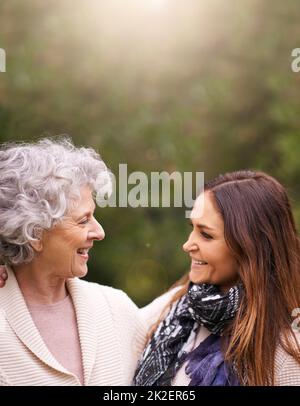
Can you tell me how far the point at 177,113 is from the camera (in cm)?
495

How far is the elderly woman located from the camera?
2.37 m

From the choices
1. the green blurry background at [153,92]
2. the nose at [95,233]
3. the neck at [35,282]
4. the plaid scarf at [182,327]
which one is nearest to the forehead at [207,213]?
the plaid scarf at [182,327]

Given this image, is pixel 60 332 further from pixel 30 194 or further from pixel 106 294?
pixel 30 194

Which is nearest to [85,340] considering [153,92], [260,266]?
[260,266]

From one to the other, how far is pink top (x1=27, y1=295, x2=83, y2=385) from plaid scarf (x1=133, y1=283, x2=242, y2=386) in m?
0.26

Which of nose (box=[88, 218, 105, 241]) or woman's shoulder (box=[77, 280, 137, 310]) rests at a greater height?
nose (box=[88, 218, 105, 241])

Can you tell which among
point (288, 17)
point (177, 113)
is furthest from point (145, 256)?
point (288, 17)

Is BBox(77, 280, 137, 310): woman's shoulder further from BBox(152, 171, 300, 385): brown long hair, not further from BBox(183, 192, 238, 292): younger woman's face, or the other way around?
BBox(152, 171, 300, 385): brown long hair

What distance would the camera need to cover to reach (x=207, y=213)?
8.26 ft

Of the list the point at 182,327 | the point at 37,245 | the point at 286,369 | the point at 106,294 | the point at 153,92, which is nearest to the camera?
the point at 286,369

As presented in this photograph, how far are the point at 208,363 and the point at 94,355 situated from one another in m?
0.41

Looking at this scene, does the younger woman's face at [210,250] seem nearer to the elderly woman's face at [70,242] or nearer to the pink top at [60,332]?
the elderly woman's face at [70,242]

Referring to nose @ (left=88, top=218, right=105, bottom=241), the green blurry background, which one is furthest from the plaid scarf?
the green blurry background

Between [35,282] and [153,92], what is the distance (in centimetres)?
267
